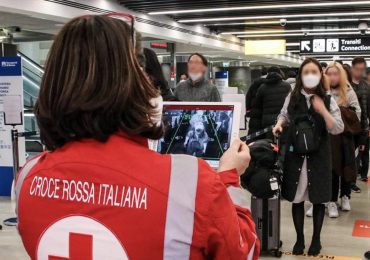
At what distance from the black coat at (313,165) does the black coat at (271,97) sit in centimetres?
161

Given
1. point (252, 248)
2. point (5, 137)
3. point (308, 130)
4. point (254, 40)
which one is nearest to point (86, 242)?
point (252, 248)

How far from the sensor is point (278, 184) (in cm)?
392

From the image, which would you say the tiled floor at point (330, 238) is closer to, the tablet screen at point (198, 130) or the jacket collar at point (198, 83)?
the jacket collar at point (198, 83)

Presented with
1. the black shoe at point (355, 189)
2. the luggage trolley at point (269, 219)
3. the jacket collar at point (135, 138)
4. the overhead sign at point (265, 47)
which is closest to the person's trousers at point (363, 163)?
the black shoe at point (355, 189)

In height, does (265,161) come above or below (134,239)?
below

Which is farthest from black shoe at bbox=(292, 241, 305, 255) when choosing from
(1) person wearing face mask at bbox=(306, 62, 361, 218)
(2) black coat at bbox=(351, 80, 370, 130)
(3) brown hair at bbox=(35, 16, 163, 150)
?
(3) brown hair at bbox=(35, 16, 163, 150)

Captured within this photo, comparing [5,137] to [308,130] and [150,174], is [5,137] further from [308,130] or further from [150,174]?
[150,174]

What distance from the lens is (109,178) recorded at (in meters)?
0.89

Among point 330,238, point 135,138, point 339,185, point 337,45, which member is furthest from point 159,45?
point 135,138

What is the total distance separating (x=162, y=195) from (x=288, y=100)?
10.6 feet

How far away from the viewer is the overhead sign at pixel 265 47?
57.3 feet

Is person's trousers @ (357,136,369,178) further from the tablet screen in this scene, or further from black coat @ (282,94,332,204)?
the tablet screen

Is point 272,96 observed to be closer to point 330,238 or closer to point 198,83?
point 198,83

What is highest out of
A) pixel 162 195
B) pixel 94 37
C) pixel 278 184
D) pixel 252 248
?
pixel 94 37
